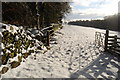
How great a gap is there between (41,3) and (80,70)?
10.9m

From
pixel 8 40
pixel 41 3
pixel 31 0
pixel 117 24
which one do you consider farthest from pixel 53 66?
pixel 117 24

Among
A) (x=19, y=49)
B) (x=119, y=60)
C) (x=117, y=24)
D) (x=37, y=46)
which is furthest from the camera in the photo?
(x=117, y=24)

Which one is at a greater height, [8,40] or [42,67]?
[8,40]

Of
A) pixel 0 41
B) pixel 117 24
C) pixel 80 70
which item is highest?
pixel 117 24

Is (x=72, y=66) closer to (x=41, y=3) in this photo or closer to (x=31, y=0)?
(x=31, y=0)

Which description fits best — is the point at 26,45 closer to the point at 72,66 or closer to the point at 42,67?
the point at 42,67

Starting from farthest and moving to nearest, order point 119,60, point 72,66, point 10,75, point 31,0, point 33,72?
point 31,0, point 119,60, point 72,66, point 33,72, point 10,75

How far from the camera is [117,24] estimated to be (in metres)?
28.0

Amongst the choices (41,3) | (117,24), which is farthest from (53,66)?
(117,24)

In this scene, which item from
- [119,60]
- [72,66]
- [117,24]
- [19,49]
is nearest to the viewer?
[72,66]

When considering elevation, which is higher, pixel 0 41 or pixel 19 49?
pixel 0 41

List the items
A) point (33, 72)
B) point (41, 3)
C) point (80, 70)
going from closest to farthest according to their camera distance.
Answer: point (33, 72) → point (80, 70) → point (41, 3)

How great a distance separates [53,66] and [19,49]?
1.98 meters

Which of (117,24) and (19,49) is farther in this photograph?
(117,24)
